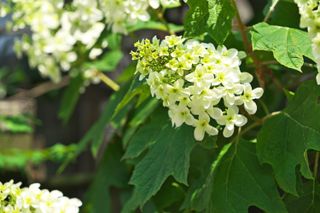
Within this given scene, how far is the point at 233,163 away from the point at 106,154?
105cm

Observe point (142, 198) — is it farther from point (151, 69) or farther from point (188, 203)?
point (151, 69)

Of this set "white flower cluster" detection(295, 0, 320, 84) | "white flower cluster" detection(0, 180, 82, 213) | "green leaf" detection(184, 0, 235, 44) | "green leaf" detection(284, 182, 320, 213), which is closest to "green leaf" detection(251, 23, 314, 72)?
"green leaf" detection(184, 0, 235, 44)

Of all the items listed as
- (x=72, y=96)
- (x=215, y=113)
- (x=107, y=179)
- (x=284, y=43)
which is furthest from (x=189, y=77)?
(x=72, y=96)

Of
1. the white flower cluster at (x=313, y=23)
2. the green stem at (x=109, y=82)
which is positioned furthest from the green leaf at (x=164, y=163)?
the green stem at (x=109, y=82)

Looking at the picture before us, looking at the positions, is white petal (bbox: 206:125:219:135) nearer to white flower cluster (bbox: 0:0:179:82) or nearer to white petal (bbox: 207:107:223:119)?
white petal (bbox: 207:107:223:119)

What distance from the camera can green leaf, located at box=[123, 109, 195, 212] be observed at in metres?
1.67

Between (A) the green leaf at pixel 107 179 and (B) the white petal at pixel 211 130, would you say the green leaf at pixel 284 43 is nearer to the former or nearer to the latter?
(B) the white petal at pixel 211 130

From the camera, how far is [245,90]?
1.55m

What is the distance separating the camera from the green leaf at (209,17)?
159 centimetres

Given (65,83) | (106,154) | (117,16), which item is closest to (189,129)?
(117,16)

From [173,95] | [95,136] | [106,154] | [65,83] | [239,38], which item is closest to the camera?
[173,95]

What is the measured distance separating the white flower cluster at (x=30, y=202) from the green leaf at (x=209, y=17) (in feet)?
1.53

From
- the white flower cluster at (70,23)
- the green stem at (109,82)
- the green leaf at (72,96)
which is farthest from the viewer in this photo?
the green leaf at (72,96)

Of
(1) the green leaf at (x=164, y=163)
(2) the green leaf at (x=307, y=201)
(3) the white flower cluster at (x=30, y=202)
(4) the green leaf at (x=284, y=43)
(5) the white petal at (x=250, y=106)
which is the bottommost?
(2) the green leaf at (x=307, y=201)
